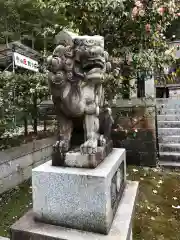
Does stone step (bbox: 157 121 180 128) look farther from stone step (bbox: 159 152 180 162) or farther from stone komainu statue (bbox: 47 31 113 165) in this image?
stone komainu statue (bbox: 47 31 113 165)

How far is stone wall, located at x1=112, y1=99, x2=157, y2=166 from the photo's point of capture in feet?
16.7

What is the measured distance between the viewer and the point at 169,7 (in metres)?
3.96

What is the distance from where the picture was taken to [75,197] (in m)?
1.79

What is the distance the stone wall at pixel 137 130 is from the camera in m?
A: 5.09

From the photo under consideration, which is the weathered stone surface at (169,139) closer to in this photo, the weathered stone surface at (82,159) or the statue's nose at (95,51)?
the weathered stone surface at (82,159)

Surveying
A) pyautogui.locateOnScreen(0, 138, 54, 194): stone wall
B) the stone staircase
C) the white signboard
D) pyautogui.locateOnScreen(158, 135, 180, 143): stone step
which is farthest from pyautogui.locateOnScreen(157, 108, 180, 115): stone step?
the white signboard

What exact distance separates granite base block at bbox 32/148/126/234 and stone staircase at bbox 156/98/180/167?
3.67m

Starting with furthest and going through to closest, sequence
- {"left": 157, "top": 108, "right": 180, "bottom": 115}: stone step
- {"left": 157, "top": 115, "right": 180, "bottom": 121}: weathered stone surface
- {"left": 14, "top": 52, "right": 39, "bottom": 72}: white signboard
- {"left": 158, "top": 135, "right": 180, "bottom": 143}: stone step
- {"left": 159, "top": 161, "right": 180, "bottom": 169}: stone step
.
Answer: {"left": 157, "top": 108, "right": 180, "bottom": 115}: stone step
{"left": 157, "top": 115, "right": 180, "bottom": 121}: weathered stone surface
{"left": 158, "top": 135, "right": 180, "bottom": 143}: stone step
{"left": 159, "top": 161, "right": 180, "bottom": 169}: stone step
{"left": 14, "top": 52, "right": 39, "bottom": 72}: white signboard

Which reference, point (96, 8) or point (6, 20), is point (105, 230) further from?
point (6, 20)

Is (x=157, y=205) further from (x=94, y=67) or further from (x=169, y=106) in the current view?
(x=169, y=106)

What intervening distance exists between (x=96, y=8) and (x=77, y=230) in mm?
3589

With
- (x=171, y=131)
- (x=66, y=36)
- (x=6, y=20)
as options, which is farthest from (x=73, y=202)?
(x=6, y=20)

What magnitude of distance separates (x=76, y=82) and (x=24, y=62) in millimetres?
2579

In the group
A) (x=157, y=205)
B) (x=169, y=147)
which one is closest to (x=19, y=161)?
(x=157, y=205)
